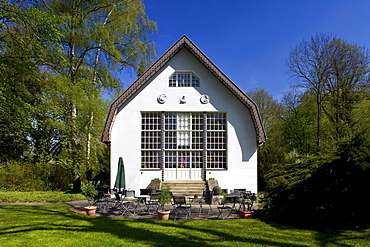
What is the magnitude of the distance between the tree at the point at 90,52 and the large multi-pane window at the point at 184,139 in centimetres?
594

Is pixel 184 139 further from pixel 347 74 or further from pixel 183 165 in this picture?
pixel 347 74

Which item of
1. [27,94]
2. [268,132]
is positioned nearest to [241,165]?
Result: [27,94]

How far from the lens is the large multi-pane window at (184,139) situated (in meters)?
14.8

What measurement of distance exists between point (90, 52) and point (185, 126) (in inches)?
473

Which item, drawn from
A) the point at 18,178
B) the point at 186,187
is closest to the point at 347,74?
the point at 186,187

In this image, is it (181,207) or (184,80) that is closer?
(181,207)

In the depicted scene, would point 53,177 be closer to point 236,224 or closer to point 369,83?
point 236,224

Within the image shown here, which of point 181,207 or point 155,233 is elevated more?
point 181,207

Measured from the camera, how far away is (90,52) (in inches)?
808

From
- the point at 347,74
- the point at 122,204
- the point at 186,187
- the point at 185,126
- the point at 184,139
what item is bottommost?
the point at 122,204

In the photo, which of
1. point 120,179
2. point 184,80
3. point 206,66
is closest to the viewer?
point 120,179

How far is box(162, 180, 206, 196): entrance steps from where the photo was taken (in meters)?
13.6

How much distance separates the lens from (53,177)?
685 inches

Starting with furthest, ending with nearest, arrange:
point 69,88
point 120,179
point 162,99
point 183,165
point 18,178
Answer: point 69,88
point 18,178
point 183,165
point 162,99
point 120,179
